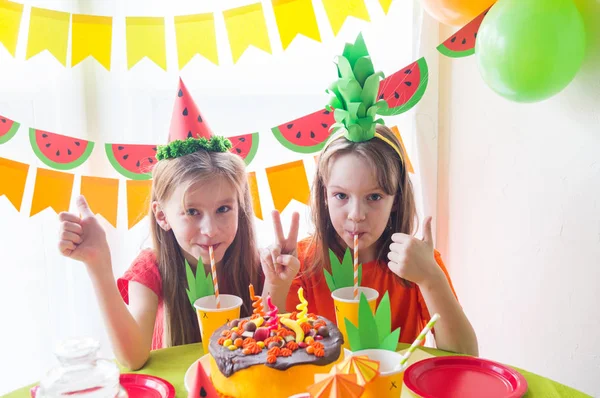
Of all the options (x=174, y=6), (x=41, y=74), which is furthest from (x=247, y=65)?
(x=41, y=74)

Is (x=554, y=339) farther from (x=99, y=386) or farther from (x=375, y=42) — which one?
(x=99, y=386)

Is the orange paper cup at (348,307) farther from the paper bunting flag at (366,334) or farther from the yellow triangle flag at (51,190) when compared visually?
the yellow triangle flag at (51,190)

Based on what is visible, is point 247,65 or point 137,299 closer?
point 137,299

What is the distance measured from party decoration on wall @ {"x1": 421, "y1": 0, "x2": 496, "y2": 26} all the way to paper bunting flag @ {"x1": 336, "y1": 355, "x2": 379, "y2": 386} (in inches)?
46.3

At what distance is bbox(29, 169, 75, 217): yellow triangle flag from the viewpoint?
5.49 ft

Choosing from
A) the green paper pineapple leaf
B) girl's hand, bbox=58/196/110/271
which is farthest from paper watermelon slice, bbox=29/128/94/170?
the green paper pineapple leaf

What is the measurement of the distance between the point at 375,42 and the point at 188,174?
42.3 inches

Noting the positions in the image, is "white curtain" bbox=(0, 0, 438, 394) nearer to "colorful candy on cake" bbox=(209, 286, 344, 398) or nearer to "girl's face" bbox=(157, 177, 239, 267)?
"girl's face" bbox=(157, 177, 239, 267)

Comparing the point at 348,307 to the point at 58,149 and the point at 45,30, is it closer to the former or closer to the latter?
the point at 58,149

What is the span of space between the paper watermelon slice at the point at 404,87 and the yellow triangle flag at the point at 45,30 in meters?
0.95

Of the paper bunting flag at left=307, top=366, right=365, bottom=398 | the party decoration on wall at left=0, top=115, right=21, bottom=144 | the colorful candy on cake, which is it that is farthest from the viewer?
the party decoration on wall at left=0, top=115, right=21, bottom=144

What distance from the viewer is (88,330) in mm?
2398

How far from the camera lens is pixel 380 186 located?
61.6 inches

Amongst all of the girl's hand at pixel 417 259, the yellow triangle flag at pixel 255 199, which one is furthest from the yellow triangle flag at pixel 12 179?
the girl's hand at pixel 417 259
